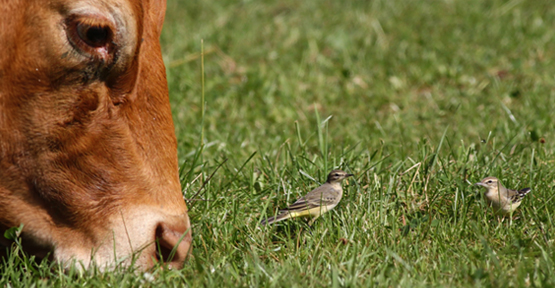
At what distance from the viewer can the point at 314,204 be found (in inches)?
136

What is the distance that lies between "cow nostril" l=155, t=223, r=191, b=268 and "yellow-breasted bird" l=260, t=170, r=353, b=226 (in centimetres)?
54

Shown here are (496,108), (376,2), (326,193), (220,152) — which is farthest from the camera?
(376,2)

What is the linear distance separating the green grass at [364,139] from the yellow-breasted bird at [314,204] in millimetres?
60

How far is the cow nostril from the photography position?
3006 mm

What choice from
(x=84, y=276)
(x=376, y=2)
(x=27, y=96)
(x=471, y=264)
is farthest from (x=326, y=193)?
(x=376, y=2)

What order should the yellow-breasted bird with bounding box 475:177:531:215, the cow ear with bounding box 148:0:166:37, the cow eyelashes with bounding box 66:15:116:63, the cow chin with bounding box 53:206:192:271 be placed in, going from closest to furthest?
the cow eyelashes with bounding box 66:15:116:63
the cow chin with bounding box 53:206:192:271
the cow ear with bounding box 148:0:166:37
the yellow-breasted bird with bounding box 475:177:531:215

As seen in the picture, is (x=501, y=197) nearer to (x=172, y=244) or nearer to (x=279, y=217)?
(x=279, y=217)

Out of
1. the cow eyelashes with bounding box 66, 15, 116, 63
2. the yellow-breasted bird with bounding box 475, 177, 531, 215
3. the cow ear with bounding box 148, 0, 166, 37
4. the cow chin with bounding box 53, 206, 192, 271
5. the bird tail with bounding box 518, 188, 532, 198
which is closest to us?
the cow eyelashes with bounding box 66, 15, 116, 63

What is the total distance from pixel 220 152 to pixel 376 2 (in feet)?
15.9

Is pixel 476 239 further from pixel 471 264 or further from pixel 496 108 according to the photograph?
pixel 496 108

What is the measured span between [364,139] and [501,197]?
180 cm

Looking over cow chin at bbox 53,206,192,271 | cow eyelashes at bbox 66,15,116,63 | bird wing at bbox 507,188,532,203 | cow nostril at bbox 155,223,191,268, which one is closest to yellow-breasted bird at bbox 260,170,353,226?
cow nostril at bbox 155,223,191,268

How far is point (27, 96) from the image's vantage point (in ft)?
9.36

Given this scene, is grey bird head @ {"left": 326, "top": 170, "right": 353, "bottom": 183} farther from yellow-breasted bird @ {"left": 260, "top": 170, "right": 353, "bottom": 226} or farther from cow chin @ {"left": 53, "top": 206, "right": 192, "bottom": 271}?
cow chin @ {"left": 53, "top": 206, "right": 192, "bottom": 271}
